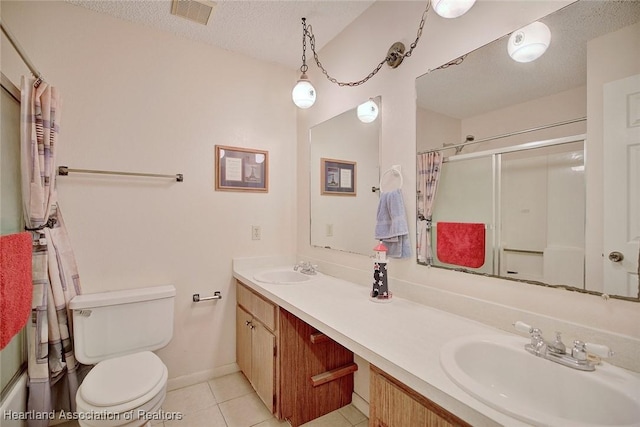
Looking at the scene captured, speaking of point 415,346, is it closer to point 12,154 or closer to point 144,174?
point 144,174

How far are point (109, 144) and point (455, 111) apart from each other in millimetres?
2080

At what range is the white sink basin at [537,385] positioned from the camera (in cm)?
69

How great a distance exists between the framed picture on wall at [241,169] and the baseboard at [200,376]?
1.40 metres

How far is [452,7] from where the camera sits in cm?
115

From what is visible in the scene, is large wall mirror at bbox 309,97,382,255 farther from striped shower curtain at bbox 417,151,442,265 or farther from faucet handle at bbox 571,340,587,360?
faucet handle at bbox 571,340,587,360

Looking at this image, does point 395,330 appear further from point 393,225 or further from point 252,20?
point 252,20

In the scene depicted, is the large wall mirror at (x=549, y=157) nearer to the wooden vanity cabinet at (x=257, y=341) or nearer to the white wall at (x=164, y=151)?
the wooden vanity cabinet at (x=257, y=341)

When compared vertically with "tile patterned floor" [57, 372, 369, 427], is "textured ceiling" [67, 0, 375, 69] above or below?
above

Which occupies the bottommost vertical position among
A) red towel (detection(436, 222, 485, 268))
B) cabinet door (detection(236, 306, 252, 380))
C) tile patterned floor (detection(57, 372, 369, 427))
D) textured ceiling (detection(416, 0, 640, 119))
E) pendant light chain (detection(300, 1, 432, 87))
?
tile patterned floor (detection(57, 372, 369, 427))

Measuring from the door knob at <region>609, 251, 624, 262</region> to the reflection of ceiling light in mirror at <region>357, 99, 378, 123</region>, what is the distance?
1.25 metres

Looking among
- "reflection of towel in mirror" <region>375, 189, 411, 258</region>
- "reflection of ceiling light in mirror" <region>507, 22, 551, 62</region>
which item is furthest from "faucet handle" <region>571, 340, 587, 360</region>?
"reflection of ceiling light in mirror" <region>507, 22, 551, 62</region>

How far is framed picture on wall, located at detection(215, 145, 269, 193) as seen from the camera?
2.22 m

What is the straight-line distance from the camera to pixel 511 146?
113cm

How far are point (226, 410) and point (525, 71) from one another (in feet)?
7.87
